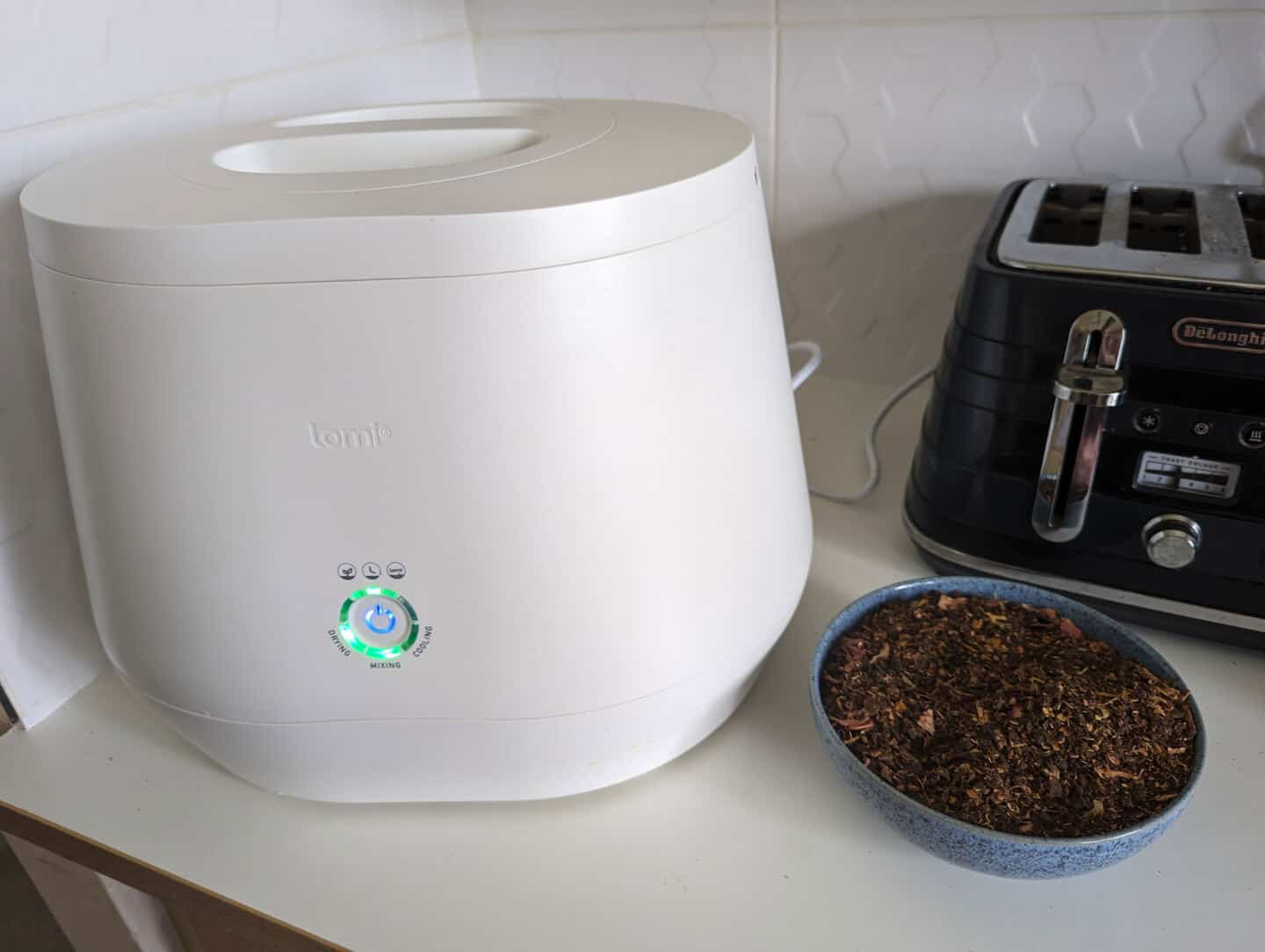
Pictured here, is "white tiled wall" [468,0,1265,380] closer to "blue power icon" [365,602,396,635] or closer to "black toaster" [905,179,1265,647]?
"black toaster" [905,179,1265,647]

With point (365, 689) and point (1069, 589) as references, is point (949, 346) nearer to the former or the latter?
point (1069, 589)

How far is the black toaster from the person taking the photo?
0.46m

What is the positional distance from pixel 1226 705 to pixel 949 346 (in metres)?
0.24

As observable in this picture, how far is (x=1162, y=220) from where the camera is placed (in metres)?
0.56

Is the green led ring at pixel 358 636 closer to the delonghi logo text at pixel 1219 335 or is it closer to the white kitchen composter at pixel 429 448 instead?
the white kitchen composter at pixel 429 448

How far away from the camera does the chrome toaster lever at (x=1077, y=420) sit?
0.47 meters

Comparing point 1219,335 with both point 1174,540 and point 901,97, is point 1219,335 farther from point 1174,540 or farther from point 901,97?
point 901,97

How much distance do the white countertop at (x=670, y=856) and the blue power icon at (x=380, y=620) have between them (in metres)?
0.12

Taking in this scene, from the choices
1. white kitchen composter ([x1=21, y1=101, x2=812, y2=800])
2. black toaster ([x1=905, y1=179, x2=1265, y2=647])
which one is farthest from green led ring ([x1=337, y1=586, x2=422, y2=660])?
black toaster ([x1=905, y1=179, x2=1265, y2=647])

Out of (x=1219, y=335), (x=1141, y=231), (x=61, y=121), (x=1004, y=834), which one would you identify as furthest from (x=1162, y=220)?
(x=61, y=121)

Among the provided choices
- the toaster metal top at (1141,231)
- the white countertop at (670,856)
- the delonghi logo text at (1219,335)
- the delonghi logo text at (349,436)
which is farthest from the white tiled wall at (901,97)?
the delonghi logo text at (349,436)

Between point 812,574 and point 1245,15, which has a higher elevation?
point 1245,15

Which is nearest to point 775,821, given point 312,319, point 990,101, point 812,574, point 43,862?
point 812,574

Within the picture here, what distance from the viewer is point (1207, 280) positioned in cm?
45
